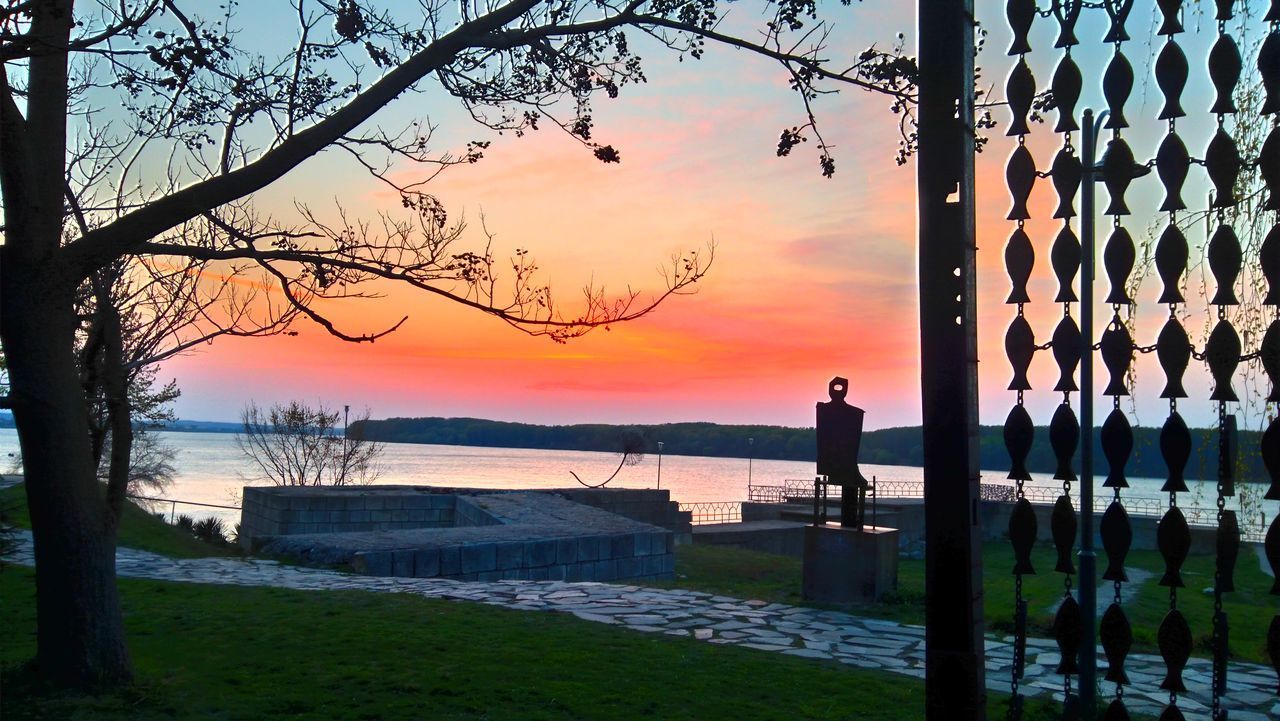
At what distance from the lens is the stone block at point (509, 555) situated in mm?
12875

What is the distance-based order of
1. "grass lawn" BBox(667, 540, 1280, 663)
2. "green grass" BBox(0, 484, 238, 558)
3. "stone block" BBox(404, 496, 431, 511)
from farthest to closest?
"stone block" BBox(404, 496, 431, 511), "green grass" BBox(0, 484, 238, 558), "grass lawn" BBox(667, 540, 1280, 663)

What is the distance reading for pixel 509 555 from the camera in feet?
42.3

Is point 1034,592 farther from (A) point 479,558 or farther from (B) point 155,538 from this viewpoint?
(B) point 155,538

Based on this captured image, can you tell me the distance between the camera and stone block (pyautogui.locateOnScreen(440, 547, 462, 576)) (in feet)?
41.0

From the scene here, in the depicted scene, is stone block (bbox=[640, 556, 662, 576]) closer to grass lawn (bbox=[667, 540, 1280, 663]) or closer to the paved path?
grass lawn (bbox=[667, 540, 1280, 663])

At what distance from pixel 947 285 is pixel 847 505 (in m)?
8.42

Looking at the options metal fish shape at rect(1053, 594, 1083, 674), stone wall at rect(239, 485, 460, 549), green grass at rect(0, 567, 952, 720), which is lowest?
green grass at rect(0, 567, 952, 720)

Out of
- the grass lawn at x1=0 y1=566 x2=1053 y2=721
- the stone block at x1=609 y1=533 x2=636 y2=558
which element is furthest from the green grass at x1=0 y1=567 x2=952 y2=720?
the stone block at x1=609 y1=533 x2=636 y2=558

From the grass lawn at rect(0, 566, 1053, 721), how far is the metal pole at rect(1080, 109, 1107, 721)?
40 cm

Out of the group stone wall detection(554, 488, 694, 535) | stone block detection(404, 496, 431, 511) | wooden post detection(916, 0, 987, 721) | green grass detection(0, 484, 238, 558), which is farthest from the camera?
stone wall detection(554, 488, 694, 535)

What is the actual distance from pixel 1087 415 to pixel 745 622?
3654mm

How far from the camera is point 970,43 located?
2.94 metres

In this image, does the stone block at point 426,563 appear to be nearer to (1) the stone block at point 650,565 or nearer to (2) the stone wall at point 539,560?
(2) the stone wall at point 539,560

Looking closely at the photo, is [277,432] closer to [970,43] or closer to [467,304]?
[467,304]
